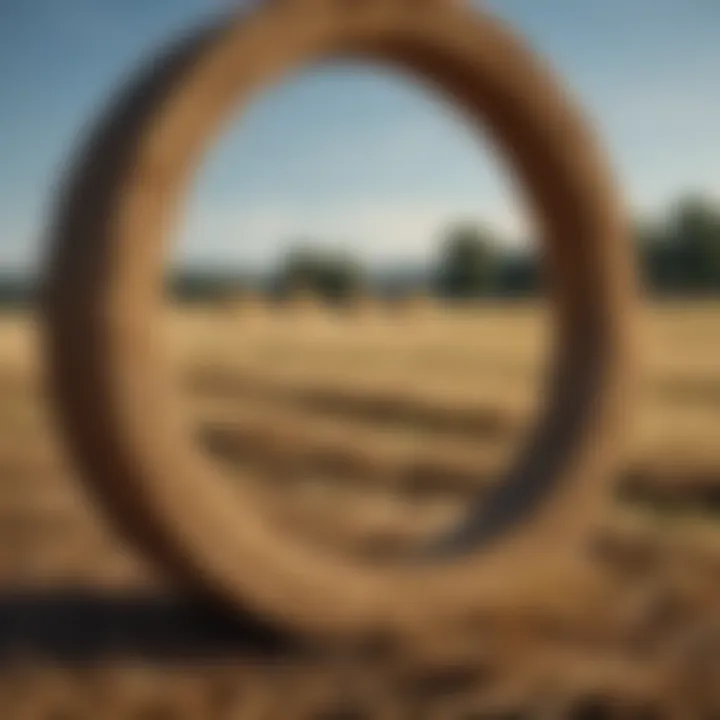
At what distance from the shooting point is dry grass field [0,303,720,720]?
94.3 inches

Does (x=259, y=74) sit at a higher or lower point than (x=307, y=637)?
higher

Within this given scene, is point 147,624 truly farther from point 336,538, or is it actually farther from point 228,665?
point 336,538

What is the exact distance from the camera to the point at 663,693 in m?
2.39

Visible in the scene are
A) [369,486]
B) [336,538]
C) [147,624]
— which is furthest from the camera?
[369,486]

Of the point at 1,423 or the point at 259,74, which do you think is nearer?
the point at 259,74

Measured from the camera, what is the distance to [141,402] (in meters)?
2.45

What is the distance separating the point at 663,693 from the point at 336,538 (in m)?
1.53

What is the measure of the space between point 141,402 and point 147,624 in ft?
2.13

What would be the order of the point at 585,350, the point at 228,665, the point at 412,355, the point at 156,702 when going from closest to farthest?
the point at 156,702
the point at 228,665
the point at 585,350
the point at 412,355

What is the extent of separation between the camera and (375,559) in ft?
9.92

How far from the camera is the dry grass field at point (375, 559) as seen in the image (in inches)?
94.3

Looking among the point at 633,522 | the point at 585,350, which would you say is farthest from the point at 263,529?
the point at 633,522

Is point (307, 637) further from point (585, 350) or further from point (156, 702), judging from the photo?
point (585, 350)

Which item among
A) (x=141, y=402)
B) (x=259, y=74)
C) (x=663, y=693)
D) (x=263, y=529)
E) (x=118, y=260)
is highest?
(x=259, y=74)
